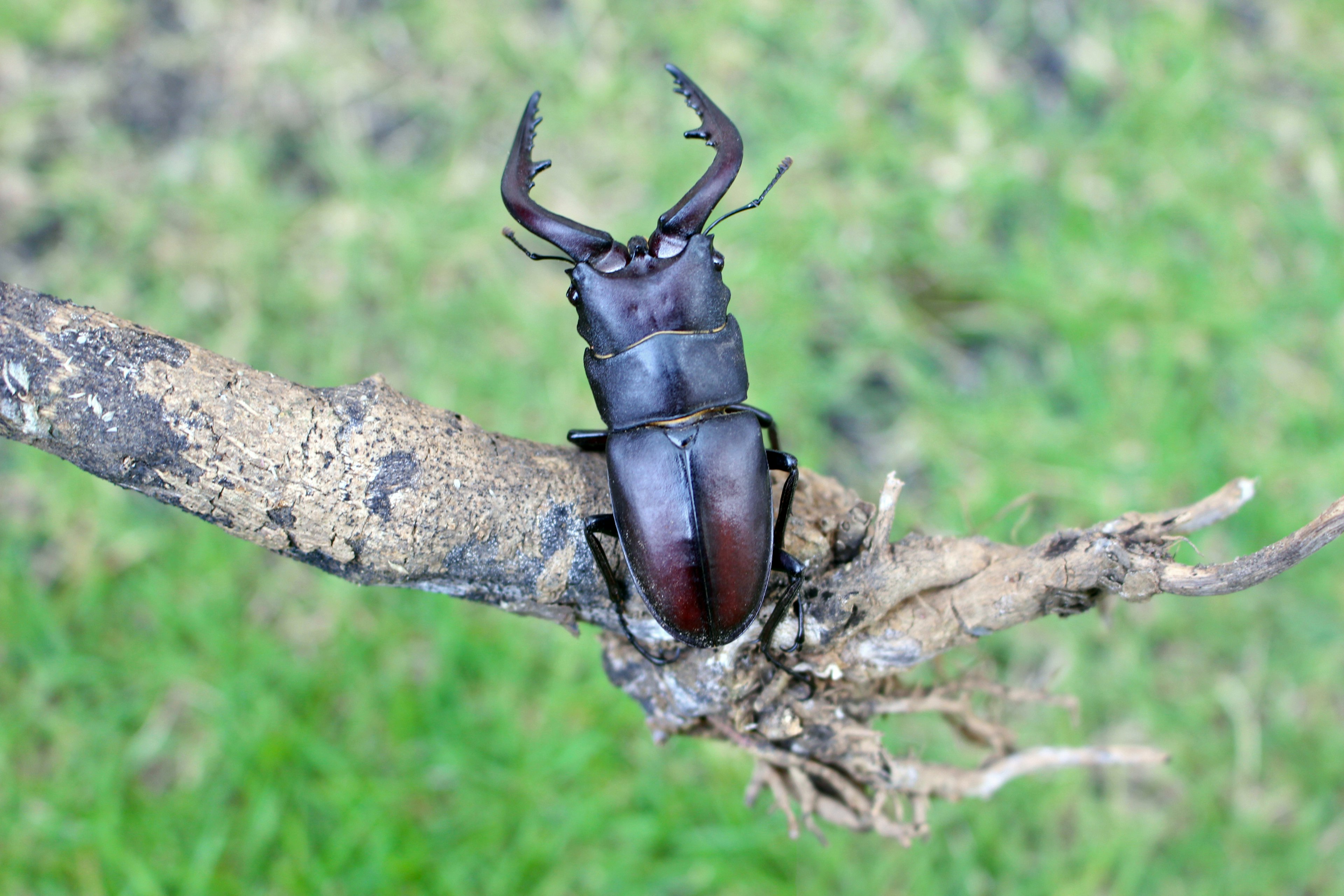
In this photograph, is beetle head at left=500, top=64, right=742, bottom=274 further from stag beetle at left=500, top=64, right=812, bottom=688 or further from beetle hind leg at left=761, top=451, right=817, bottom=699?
beetle hind leg at left=761, top=451, right=817, bottom=699

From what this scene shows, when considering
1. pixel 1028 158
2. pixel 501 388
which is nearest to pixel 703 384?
pixel 501 388

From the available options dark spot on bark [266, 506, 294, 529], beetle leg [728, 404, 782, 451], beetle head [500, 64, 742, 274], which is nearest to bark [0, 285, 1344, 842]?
dark spot on bark [266, 506, 294, 529]

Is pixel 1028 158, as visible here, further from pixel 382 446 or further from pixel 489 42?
pixel 382 446

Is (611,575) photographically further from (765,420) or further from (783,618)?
(765,420)

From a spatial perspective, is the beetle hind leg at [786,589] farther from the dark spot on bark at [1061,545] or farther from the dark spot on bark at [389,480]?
the dark spot on bark at [389,480]

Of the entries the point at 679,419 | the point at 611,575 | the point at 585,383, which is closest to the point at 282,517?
the point at 611,575

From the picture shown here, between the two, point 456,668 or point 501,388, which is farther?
point 501,388
